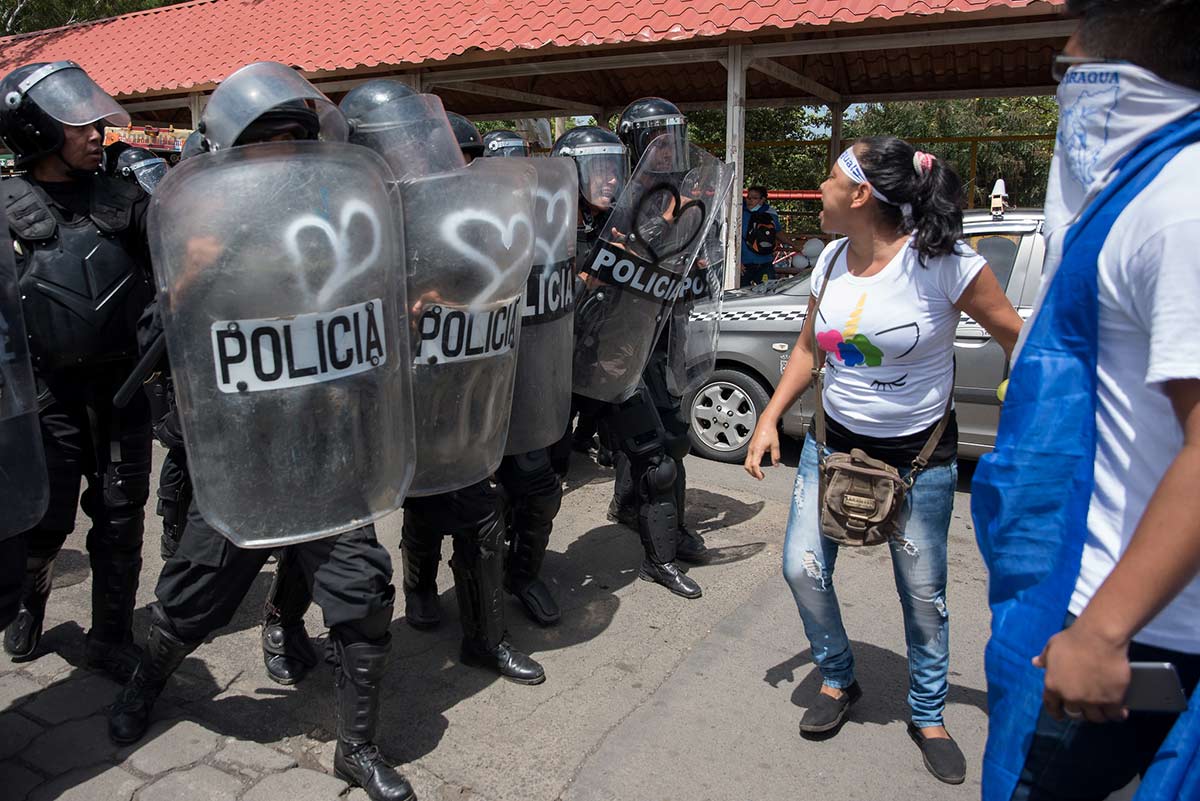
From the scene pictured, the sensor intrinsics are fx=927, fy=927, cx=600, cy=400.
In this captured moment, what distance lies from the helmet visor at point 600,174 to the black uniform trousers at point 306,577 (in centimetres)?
184

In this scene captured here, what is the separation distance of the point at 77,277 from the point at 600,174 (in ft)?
6.47

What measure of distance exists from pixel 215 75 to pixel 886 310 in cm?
1031

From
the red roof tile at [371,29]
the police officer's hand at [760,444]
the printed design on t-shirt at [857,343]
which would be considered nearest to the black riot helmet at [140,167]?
the police officer's hand at [760,444]

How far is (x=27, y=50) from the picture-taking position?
46.7ft

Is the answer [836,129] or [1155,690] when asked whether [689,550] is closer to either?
[1155,690]

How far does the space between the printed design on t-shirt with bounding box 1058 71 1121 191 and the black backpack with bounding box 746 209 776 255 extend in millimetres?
8611

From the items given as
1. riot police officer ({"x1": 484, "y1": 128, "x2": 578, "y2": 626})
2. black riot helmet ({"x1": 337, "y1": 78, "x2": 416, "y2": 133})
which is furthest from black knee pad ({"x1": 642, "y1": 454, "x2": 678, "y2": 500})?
black riot helmet ({"x1": 337, "y1": 78, "x2": 416, "y2": 133})

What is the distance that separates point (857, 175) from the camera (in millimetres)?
2568

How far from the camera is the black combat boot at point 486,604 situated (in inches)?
122

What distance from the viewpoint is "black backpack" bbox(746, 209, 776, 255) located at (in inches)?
388

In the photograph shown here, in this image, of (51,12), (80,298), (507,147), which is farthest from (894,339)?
(51,12)

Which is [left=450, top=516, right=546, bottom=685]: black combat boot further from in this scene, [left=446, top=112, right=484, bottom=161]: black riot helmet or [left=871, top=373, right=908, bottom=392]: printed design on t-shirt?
[left=446, top=112, right=484, bottom=161]: black riot helmet

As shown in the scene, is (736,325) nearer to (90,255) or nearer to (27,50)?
(90,255)

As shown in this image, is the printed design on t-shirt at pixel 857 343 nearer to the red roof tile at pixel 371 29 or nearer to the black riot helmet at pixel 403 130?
the black riot helmet at pixel 403 130
